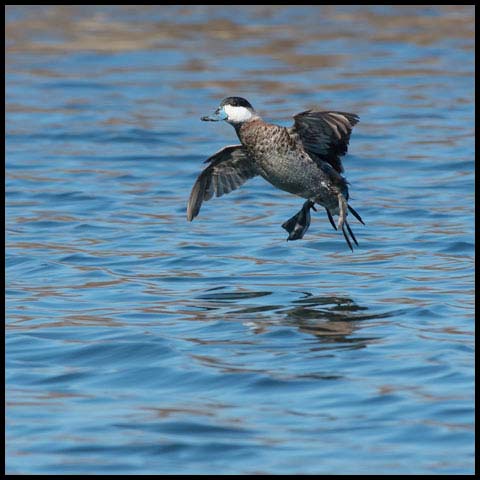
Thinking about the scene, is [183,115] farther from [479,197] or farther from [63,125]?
[479,197]

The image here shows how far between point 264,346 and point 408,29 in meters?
13.3

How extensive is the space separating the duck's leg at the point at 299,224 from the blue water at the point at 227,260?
29 centimetres

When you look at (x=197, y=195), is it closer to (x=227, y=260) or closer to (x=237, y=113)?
(x=227, y=260)

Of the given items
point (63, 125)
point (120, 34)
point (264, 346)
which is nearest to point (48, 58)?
point (120, 34)

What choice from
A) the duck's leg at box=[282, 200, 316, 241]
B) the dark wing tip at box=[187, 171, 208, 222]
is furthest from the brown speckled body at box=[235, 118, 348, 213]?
the dark wing tip at box=[187, 171, 208, 222]

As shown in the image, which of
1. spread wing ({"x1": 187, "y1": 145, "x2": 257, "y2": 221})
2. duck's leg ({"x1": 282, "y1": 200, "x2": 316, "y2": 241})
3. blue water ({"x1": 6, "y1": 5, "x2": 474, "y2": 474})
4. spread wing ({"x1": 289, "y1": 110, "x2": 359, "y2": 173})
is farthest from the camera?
spread wing ({"x1": 187, "y1": 145, "x2": 257, "y2": 221})

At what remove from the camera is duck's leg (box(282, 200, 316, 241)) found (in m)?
9.55

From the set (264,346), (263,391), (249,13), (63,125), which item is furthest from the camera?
(249,13)

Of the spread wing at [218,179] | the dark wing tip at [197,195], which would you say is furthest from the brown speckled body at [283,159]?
the dark wing tip at [197,195]

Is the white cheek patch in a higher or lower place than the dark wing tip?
higher

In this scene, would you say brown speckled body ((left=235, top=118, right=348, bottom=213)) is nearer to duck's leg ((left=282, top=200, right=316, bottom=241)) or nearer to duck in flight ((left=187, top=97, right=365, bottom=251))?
duck in flight ((left=187, top=97, right=365, bottom=251))

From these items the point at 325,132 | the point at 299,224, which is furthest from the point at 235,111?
the point at 299,224

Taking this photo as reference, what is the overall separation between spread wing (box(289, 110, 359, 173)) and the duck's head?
299 mm

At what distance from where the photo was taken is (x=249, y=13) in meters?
21.1
